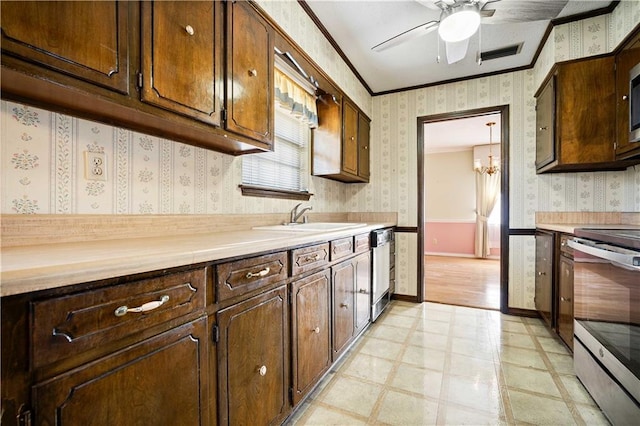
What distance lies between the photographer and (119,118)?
3.84 feet

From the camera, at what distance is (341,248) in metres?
1.95

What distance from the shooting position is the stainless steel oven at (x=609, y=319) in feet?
4.14

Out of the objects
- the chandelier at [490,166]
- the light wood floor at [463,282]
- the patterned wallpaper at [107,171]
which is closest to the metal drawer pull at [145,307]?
the patterned wallpaper at [107,171]

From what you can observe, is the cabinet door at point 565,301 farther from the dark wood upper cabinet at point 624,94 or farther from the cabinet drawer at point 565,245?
the dark wood upper cabinet at point 624,94

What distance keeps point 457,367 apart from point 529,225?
72.5 inches

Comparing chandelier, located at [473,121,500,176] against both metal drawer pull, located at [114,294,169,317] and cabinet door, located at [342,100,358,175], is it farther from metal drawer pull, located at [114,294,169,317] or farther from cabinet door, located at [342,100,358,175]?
metal drawer pull, located at [114,294,169,317]

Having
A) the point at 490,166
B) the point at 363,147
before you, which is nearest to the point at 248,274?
the point at 363,147

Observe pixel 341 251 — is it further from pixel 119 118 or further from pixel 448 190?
pixel 448 190

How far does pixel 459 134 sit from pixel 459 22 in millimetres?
4133

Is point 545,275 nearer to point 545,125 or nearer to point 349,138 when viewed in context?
point 545,125

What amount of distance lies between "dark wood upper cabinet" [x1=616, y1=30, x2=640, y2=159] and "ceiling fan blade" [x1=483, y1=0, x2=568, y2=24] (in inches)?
29.6

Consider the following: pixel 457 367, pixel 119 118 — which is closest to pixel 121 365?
pixel 119 118

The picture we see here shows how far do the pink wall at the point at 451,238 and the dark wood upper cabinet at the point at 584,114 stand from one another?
4.18 m

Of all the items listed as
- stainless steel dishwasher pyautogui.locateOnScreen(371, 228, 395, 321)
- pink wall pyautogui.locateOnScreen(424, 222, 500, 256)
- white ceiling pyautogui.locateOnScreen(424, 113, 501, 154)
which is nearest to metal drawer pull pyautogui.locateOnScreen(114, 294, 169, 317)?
stainless steel dishwasher pyautogui.locateOnScreen(371, 228, 395, 321)
